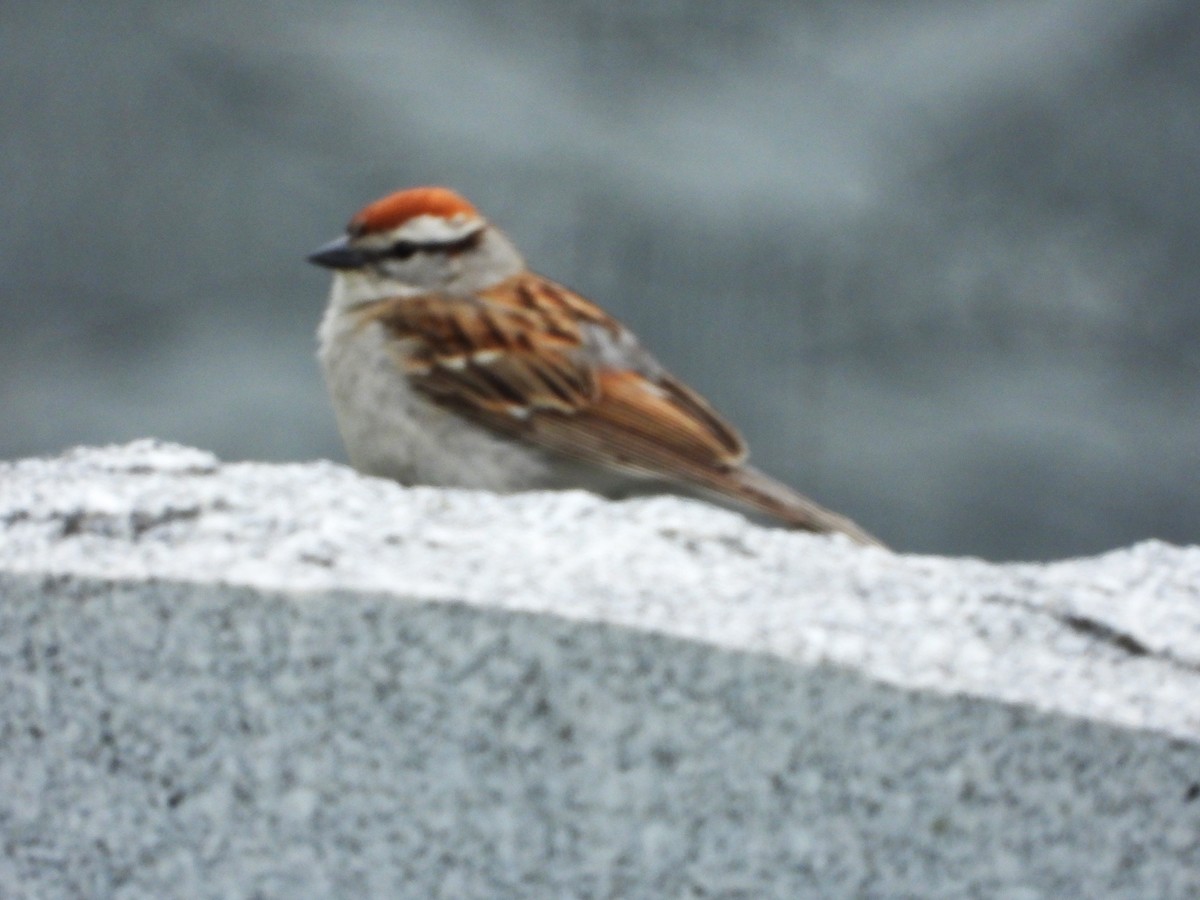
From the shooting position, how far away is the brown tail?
179 centimetres

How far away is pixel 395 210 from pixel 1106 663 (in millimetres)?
986

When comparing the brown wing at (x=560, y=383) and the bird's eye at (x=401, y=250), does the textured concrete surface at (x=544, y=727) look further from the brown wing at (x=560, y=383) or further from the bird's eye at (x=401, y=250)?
the bird's eye at (x=401, y=250)

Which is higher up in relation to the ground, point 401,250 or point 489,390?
point 401,250

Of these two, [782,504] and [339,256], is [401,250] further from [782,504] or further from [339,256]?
[782,504]

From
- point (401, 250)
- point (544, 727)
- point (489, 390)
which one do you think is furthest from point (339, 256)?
point (544, 727)

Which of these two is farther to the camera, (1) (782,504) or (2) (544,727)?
(1) (782,504)

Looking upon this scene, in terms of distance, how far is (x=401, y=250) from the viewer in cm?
207

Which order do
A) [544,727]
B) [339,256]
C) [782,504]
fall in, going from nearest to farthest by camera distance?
[544,727]
[782,504]
[339,256]

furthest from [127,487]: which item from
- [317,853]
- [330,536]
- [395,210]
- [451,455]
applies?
[395,210]

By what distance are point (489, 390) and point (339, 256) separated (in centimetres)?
25

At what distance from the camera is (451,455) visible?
6.30 ft

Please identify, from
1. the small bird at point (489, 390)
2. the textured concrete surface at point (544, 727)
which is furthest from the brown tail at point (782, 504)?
the textured concrete surface at point (544, 727)

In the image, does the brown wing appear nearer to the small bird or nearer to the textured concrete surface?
the small bird

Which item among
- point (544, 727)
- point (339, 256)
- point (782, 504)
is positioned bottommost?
point (544, 727)
